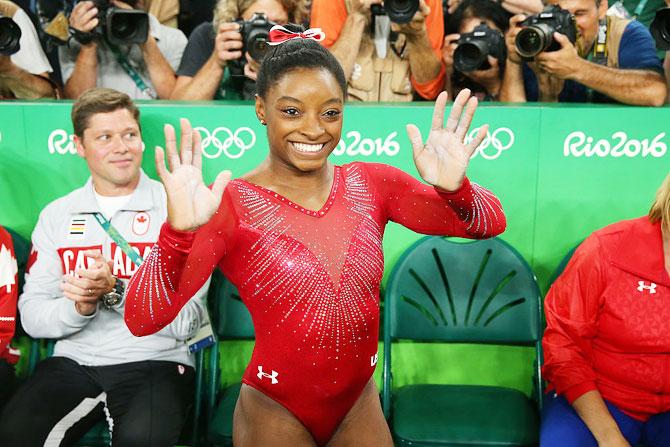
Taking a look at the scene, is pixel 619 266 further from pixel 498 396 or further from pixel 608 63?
pixel 608 63

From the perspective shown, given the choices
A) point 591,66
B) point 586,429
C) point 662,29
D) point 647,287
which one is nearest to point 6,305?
point 586,429

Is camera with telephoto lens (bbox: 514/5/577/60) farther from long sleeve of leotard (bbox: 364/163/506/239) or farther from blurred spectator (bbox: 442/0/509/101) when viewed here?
long sleeve of leotard (bbox: 364/163/506/239)

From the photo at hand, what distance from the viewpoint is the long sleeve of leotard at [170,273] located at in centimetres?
175

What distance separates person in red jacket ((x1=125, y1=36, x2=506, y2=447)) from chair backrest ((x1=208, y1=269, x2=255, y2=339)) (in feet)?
3.98

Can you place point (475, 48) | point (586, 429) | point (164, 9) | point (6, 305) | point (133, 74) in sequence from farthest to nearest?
→ point (164, 9) → point (133, 74) → point (475, 48) → point (6, 305) → point (586, 429)

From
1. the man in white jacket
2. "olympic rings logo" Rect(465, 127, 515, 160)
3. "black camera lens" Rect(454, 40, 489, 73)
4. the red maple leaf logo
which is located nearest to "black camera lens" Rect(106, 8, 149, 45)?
the man in white jacket

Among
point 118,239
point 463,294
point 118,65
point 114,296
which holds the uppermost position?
point 118,65

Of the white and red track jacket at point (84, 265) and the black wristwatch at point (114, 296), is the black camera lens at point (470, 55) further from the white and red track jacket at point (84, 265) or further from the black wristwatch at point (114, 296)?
the black wristwatch at point (114, 296)

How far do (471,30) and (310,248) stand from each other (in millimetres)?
2174

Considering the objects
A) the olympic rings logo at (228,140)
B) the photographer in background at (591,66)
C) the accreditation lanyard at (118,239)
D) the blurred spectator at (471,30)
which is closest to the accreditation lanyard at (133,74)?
the olympic rings logo at (228,140)

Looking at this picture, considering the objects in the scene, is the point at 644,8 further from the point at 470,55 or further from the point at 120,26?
the point at 120,26

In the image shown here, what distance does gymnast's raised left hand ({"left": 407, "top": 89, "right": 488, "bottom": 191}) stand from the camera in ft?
6.40

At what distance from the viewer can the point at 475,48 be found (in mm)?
3521

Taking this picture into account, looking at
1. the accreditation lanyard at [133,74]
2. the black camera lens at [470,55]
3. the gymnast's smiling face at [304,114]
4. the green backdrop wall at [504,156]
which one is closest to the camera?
the gymnast's smiling face at [304,114]
